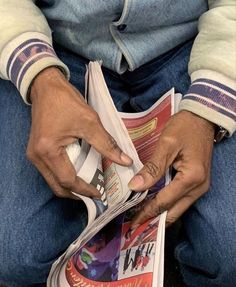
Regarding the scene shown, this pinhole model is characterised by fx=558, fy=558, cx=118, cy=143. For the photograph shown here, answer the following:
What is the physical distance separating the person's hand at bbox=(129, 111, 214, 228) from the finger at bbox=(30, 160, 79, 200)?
0.12 m

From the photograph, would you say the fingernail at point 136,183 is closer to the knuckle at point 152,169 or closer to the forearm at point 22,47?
the knuckle at point 152,169

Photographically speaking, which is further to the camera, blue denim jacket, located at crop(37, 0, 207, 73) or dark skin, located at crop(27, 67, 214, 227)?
blue denim jacket, located at crop(37, 0, 207, 73)

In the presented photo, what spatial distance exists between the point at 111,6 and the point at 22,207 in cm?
36

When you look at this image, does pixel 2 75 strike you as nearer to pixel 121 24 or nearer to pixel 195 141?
pixel 121 24

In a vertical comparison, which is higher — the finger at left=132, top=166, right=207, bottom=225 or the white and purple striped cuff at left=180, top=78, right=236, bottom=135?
the white and purple striped cuff at left=180, top=78, right=236, bottom=135

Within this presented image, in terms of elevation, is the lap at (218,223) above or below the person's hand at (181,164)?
below

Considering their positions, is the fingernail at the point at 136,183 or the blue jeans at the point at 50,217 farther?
the blue jeans at the point at 50,217

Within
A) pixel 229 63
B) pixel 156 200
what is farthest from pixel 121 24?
pixel 156 200

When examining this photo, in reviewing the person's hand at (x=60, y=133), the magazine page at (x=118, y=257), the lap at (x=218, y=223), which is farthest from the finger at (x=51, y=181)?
the lap at (x=218, y=223)

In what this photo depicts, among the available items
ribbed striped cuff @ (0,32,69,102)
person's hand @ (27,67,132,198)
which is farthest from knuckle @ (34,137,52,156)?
ribbed striped cuff @ (0,32,69,102)

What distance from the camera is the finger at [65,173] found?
83cm

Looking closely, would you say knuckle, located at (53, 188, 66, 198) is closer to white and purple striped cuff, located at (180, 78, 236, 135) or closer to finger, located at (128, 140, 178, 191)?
finger, located at (128, 140, 178, 191)

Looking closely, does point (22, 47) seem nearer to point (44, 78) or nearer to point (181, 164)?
point (44, 78)

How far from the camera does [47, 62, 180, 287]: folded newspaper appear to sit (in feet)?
2.65
